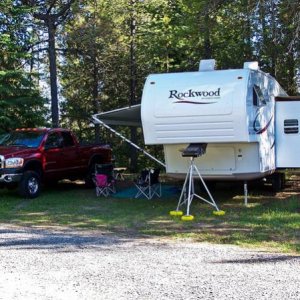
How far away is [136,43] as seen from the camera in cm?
2142

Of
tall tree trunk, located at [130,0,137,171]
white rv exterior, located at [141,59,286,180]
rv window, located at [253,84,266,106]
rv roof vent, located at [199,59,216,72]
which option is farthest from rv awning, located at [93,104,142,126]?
tall tree trunk, located at [130,0,137,171]

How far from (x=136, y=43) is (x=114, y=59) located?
1.28 m

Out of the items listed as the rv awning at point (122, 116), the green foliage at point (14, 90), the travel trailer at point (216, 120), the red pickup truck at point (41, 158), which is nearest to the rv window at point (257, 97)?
the travel trailer at point (216, 120)

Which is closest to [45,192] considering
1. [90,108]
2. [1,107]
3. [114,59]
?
[1,107]

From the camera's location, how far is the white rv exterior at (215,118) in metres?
10.2

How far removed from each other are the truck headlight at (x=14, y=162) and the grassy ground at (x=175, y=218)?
35.5 inches

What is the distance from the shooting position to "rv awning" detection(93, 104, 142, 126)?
41.9ft

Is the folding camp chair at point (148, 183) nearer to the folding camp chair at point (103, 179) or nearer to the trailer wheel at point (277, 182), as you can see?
the folding camp chair at point (103, 179)

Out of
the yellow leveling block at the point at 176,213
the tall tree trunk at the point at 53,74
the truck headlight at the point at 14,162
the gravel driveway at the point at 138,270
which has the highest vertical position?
the tall tree trunk at the point at 53,74

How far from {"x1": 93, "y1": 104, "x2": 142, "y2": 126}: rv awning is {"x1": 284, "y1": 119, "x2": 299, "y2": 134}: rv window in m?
3.57

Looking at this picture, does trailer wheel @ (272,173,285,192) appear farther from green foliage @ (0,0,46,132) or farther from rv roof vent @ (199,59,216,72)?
green foliage @ (0,0,46,132)

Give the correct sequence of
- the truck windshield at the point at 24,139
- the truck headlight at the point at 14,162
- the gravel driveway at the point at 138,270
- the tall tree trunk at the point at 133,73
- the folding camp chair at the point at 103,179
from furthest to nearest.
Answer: the tall tree trunk at the point at 133,73 → the truck windshield at the point at 24,139 → the folding camp chair at the point at 103,179 → the truck headlight at the point at 14,162 → the gravel driveway at the point at 138,270

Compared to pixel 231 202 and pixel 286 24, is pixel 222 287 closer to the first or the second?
pixel 231 202

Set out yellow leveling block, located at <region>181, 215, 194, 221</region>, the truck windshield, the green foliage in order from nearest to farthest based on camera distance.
Answer: 1. yellow leveling block, located at <region>181, 215, 194, 221</region>
2. the truck windshield
3. the green foliage
